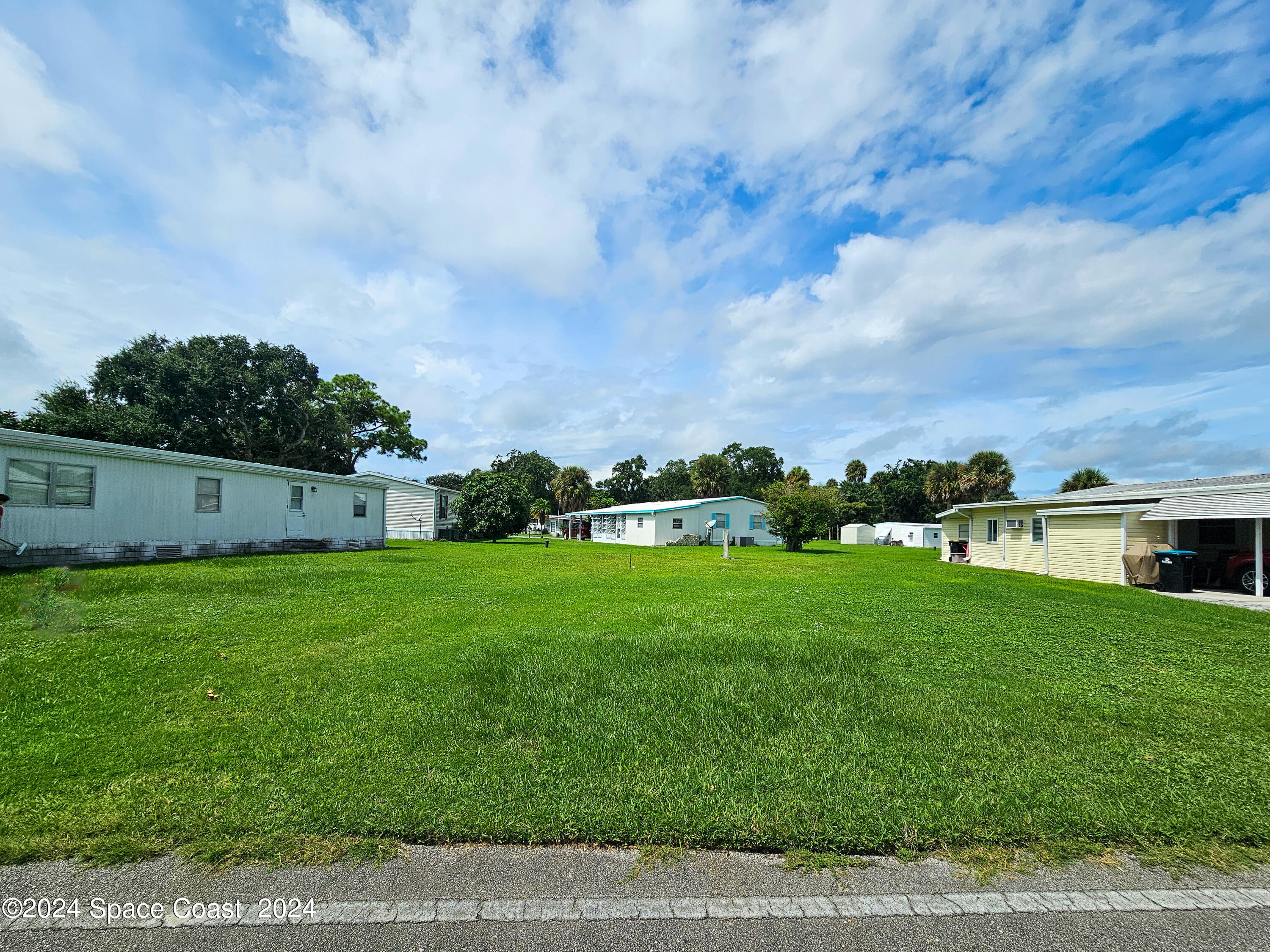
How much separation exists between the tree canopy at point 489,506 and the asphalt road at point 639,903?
29.0m

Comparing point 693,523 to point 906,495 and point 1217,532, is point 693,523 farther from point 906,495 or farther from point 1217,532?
point 906,495

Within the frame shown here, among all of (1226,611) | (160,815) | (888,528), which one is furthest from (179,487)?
(888,528)

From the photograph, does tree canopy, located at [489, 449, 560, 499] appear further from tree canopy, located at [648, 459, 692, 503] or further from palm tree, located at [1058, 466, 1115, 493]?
palm tree, located at [1058, 466, 1115, 493]

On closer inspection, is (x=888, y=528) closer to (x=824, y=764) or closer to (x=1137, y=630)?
(x=1137, y=630)

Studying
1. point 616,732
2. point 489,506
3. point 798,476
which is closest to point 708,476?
point 798,476

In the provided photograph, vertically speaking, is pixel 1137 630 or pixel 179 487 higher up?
pixel 179 487

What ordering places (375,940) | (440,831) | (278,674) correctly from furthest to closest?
(278,674)
(440,831)
(375,940)

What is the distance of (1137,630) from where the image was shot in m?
7.85

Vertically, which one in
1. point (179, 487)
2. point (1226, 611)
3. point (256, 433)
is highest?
point (256, 433)

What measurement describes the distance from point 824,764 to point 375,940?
2.53 m

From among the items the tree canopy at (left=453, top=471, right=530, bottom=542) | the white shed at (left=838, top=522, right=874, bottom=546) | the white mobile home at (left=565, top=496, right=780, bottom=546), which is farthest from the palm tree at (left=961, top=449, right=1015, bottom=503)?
the tree canopy at (left=453, top=471, right=530, bottom=542)

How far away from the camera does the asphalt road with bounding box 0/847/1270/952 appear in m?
2.06

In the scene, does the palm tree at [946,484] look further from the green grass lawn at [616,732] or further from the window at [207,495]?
the window at [207,495]

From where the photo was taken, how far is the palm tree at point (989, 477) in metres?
38.8
